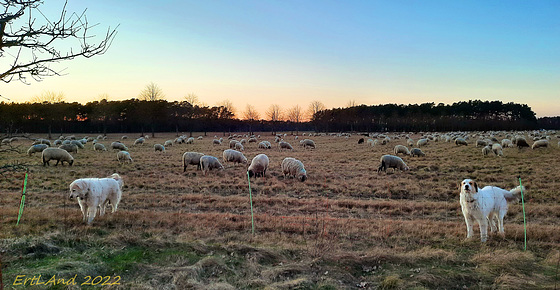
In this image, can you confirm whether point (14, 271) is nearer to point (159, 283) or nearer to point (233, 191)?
point (159, 283)

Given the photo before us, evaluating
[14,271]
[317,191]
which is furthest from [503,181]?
[14,271]

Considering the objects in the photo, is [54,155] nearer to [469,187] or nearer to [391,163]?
[391,163]

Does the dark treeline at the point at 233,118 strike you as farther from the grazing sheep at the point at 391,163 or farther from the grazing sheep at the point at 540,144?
the grazing sheep at the point at 540,144

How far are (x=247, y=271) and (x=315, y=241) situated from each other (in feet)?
6.74

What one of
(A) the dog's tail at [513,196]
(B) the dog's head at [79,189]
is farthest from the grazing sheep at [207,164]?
(A) the dog's tail at [513,196]

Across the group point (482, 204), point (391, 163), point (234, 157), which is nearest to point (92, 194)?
point (482, 204)

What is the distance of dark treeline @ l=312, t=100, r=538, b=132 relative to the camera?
321ft

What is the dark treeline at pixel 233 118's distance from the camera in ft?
234

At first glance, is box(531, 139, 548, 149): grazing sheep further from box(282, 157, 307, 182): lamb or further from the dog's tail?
the dog's tail

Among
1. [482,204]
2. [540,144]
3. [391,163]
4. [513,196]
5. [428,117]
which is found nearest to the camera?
[482,204]

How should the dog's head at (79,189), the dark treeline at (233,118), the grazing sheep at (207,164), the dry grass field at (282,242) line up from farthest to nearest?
1. the dark treeline at (233,118)
2. the grazing sheep at (207,164)
3. the dog's head at (79,189)
4. the dry grass field at (282,242)

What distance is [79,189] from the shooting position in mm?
7750

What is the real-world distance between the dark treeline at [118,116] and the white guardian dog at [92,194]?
66901mm

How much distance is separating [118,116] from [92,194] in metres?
84.1
